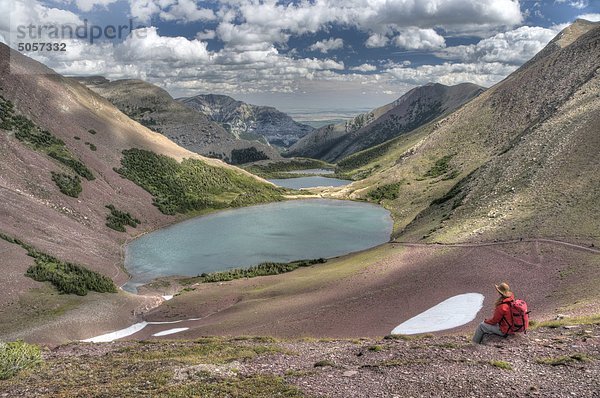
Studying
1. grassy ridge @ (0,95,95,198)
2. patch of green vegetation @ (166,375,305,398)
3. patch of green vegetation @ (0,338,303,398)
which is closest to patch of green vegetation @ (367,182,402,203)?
grassy ridge @ (0,95,95,198)

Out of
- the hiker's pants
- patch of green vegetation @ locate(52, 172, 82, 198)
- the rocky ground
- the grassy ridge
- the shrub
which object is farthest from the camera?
the shrub

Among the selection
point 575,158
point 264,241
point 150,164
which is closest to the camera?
point 575,158

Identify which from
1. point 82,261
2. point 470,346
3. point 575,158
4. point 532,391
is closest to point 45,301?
point 82,261

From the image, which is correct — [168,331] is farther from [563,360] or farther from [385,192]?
[385,192]

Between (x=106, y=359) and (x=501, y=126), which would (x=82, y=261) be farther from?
(x=501, y=126)

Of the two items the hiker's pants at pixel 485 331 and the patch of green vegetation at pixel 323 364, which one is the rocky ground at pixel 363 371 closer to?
the patch of green vegetation at pixel 323 364

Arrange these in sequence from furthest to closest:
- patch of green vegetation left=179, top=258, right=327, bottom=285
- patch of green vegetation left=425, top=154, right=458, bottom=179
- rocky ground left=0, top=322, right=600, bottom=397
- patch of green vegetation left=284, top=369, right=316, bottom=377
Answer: patch of green vegetation left=425, top=154, right=458, bottom=179
patch of green vegetation left=179, top=258, right=327, bottom=285
patch of green vegetation left=284, top=369, right=316, bottom=377
rocky ground left=0, top=322, right=600, bottom=397

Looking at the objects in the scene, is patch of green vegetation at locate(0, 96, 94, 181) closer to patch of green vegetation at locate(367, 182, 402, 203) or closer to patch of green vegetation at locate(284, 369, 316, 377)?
patch of green vegetation at locate(367, 182, 402, 203)
